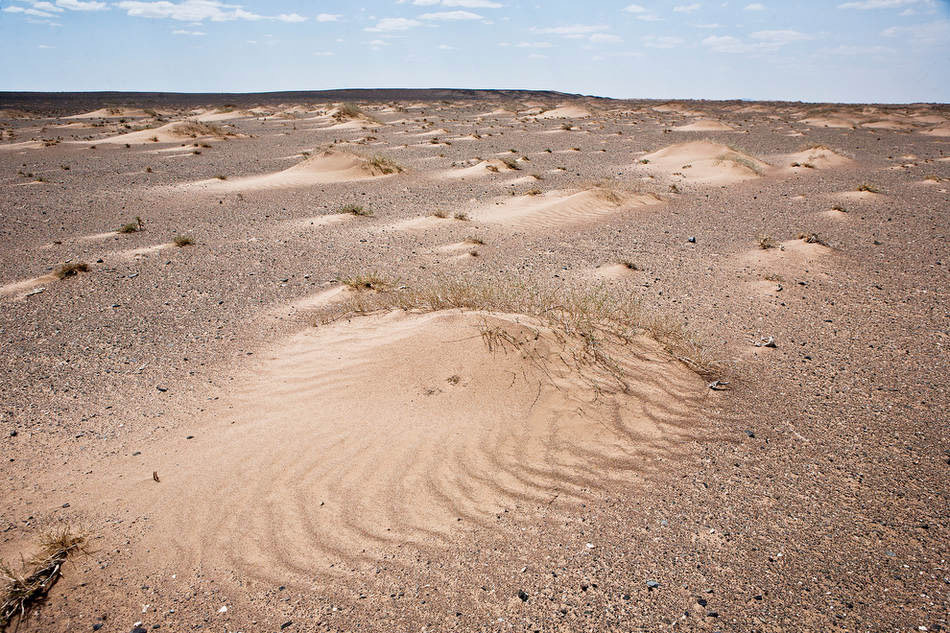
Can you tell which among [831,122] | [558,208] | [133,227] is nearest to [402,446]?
[558,208]

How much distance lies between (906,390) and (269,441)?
5.72 m

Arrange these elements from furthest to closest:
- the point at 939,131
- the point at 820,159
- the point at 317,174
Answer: the point at 939,131
the point at 820,159
the point at 317,174

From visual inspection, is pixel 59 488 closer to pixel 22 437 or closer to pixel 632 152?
pixel 22 437

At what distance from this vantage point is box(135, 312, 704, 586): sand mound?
346 cm

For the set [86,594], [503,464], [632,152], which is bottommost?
[86,594]

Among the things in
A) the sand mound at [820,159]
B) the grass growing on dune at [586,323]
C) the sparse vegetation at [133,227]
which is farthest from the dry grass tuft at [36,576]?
the sand mound at [820,159]

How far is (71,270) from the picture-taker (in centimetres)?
853

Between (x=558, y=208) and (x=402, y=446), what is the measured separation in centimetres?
937

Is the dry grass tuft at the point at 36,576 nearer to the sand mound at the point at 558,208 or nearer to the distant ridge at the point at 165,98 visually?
the sand mound at the point at 558,208

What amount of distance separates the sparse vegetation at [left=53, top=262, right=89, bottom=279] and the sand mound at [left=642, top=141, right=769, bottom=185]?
1544cm

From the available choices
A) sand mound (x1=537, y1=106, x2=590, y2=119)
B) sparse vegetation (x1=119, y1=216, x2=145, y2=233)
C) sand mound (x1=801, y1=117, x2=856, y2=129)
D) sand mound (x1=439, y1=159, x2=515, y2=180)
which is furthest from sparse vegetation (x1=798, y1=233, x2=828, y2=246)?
sand mound (x1=537, y1=106, x2=590, y2=119)

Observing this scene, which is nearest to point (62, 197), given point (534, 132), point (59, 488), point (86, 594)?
point (59, 488)

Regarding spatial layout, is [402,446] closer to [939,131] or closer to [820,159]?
[820,159]

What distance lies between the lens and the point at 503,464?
4.01 meters
